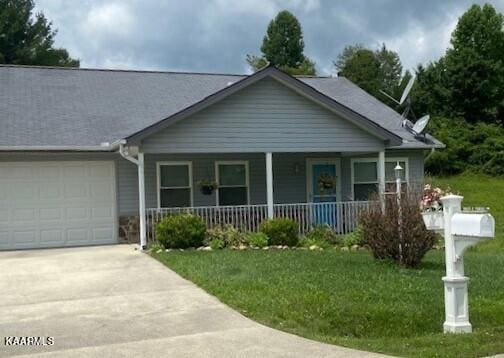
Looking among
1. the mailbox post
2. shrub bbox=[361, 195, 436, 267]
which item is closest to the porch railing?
shrub bbox=[361, 195, 436, 267]

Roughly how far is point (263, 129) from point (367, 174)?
4910 mm

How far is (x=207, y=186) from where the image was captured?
16.2m

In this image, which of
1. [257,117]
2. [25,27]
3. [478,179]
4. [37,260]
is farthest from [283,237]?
[25,27]

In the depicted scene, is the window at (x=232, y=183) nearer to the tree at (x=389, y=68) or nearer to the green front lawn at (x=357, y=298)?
the green front lawn at (x=357, y=298)

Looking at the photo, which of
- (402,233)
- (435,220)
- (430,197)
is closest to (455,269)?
(435,220)

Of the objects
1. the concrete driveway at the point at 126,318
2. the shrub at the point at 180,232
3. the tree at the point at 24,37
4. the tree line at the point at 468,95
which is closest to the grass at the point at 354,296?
the concrete driveway at the point at 126,318

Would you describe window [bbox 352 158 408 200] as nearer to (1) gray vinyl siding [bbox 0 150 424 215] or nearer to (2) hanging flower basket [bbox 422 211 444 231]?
(1) gray vinyl siding [bbox 0 150 424 215]

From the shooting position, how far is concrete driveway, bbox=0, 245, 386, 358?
6109 mm

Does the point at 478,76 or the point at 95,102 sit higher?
the point at 478,76

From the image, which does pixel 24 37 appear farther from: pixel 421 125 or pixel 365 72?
pixel 421 125

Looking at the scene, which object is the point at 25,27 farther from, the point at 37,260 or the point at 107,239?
the point at 37,260

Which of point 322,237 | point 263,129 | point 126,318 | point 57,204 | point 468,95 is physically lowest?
point 126,318

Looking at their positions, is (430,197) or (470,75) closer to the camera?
(430,197)

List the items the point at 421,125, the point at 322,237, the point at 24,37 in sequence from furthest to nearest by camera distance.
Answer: the point at 24,37 < the point at 421,125 < the point at 322,237
